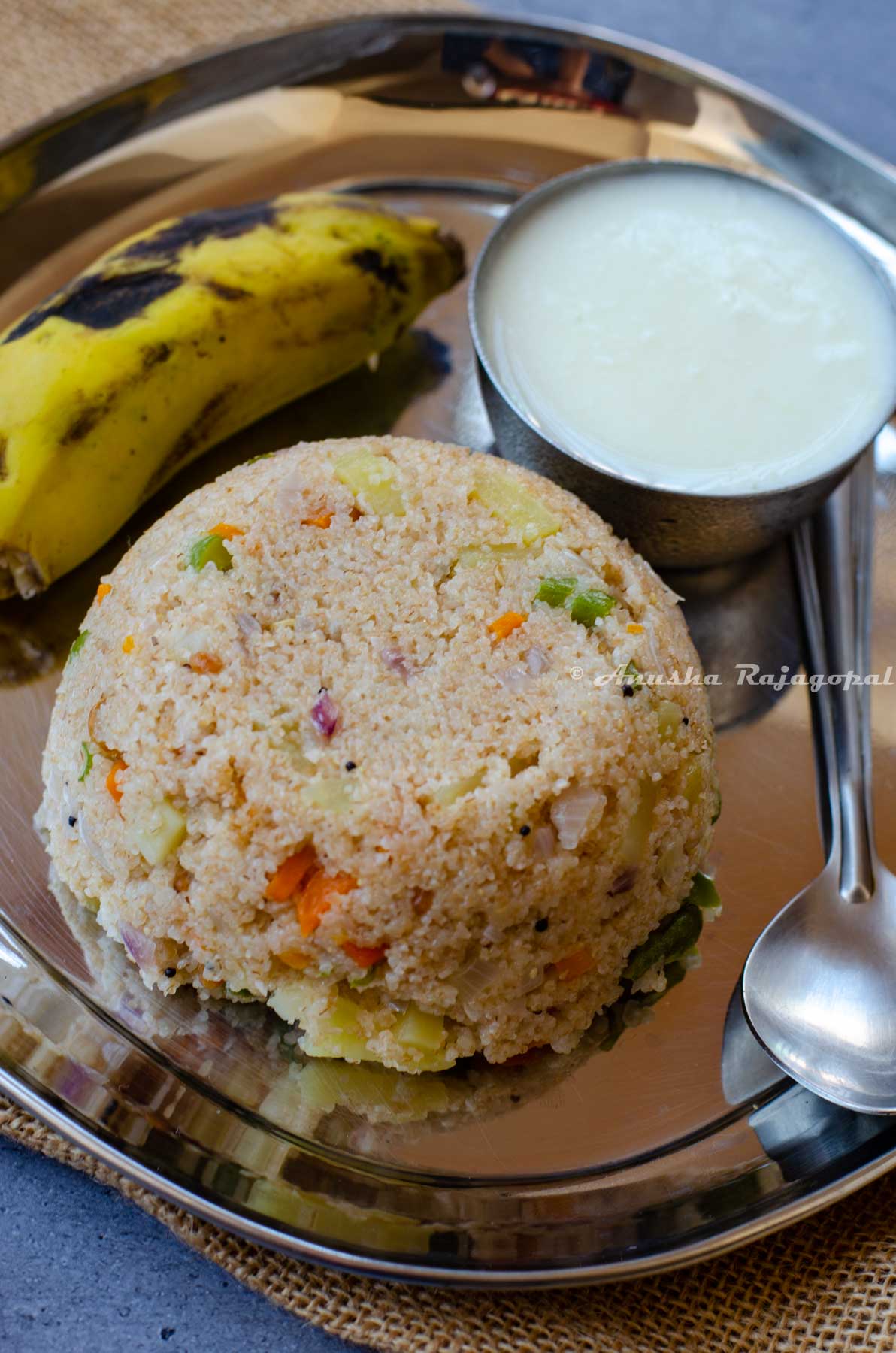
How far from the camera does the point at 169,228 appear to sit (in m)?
2.10

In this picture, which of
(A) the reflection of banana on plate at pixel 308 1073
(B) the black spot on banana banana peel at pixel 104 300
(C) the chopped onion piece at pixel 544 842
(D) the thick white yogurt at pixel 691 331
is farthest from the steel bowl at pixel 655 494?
(A) the reflection of banana on plate at pixel 308 1073

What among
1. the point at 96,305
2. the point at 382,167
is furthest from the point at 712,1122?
the point at 382,167

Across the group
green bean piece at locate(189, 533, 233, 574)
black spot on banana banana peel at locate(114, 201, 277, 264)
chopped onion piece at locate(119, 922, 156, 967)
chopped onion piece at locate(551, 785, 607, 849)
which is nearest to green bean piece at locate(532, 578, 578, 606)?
chopped onion piece at locate(551, 785, 607, 849)

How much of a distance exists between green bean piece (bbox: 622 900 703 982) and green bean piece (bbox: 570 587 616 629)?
0.42 m

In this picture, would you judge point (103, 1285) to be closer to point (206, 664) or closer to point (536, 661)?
point (206, 664)

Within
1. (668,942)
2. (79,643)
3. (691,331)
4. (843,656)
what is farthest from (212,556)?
(843,656)

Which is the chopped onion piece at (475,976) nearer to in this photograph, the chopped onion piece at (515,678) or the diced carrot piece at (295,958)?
the diced carrot piece at (295,958)

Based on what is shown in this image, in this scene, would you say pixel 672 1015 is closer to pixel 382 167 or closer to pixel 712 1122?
pixel 712 1122

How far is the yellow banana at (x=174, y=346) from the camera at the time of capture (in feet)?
5.92

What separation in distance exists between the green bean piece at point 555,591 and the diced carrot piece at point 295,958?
0.52m

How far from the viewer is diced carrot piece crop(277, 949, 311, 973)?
4.67ft

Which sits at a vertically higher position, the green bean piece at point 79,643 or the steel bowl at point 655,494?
the green bean piece at point 79,643

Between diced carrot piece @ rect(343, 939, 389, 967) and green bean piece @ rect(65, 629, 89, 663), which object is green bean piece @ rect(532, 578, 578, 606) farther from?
green bean piece @ rect(65, 629, 89, 663)

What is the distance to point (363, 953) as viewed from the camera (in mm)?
1413
